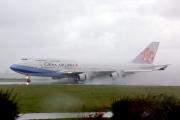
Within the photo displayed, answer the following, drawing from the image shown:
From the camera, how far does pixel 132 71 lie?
2581 inches

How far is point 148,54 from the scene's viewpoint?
2869 inches

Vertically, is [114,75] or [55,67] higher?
[55,67]

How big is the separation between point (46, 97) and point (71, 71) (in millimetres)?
35554

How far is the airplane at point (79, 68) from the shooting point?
58.7m

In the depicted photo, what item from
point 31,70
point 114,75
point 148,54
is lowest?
point 114,75

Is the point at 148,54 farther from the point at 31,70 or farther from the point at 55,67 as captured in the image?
the point at 31,70

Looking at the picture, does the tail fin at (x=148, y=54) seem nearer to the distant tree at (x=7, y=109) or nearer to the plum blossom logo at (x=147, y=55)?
the plum blossom logo at (x=147, y=55)

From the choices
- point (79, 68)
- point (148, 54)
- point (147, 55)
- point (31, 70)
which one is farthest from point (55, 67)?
point (148, 54)

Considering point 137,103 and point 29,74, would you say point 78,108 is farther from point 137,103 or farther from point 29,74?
point 29,74

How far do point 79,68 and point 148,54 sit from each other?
17.0 m

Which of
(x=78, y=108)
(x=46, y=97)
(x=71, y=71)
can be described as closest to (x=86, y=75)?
(x=71, y=71)

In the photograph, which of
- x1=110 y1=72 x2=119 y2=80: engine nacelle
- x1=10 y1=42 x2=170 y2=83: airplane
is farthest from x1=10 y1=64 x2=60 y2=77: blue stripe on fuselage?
x1=110 y1=72 x2=119 y2=80: engine nacelle

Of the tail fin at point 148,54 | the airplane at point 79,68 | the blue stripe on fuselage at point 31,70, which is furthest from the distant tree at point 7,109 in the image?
the tail fin at point 148,54

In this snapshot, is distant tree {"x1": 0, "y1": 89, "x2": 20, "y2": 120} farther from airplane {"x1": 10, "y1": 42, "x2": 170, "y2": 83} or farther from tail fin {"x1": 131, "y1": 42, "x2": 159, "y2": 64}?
tail fin {"x1": 131, "y1": 42, "x2": 159, "y2": 64}
